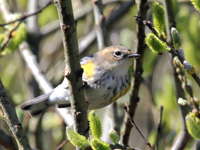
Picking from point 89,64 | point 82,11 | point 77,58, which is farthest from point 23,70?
point 77,58

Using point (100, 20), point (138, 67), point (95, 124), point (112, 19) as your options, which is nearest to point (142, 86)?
point (112, 19)

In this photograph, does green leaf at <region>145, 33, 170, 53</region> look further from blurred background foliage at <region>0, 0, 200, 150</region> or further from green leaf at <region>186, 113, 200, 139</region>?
blurred background foliage at <region>0, 0, 200, 150</region>

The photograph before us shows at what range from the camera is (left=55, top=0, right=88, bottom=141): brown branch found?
1.94 m

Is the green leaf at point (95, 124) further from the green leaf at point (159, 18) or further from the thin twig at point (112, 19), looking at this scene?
the thin twig at point (112, 19)

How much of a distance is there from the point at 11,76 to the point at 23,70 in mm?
179

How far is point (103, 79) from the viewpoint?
322cm

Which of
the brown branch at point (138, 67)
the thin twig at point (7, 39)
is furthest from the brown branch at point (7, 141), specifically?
the brown branch at point (138, 67)

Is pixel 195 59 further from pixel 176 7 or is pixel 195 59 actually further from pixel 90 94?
pixel 90 94

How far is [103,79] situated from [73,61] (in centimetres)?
115

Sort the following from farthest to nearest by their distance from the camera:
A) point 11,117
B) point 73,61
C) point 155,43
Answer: point 11,117
point 73,61
point 155,43

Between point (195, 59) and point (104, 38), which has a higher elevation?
point (104, 38)

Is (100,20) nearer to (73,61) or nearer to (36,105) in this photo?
(36,105)

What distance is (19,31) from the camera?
3.38 metres

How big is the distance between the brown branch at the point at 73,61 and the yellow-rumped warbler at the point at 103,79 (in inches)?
25.5
